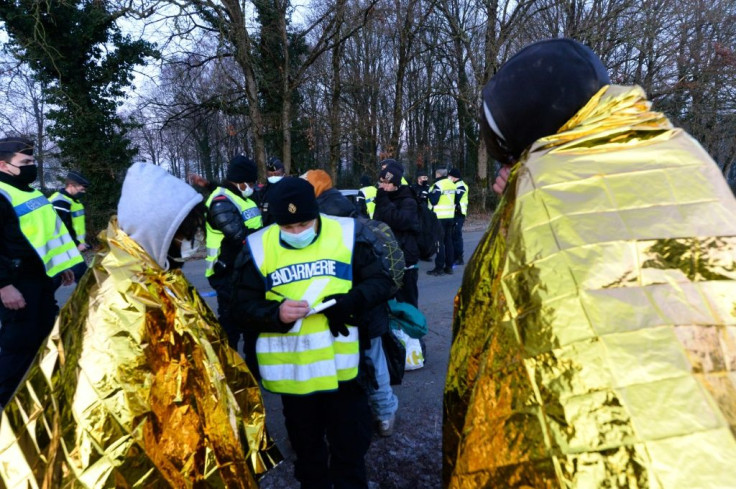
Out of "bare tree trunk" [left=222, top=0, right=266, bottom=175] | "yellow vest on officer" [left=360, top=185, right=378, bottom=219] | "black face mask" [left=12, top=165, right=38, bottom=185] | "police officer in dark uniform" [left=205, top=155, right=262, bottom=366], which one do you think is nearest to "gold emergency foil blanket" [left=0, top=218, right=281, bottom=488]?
"police officer in dark uniform" [left=205, top=155, right=262, bottom=366]

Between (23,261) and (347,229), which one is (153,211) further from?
(23,261)

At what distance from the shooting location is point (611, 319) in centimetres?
79

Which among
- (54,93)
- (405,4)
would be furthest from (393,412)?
(405,4)

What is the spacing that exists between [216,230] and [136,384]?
3186 mm

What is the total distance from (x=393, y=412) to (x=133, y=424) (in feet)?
7.61

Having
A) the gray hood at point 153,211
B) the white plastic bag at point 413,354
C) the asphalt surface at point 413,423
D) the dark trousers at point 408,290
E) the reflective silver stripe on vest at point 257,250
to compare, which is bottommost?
the asphalt surface at point 413,423

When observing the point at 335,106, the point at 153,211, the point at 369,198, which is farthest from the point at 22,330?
the point at 335,106

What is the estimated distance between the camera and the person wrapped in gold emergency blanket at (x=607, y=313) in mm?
715

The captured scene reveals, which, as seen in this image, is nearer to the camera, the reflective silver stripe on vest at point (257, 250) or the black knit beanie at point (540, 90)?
the black knit beanie at point (540, 90)

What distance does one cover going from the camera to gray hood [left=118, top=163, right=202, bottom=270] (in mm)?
1698

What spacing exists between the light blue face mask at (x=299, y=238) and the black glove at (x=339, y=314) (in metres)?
0.30

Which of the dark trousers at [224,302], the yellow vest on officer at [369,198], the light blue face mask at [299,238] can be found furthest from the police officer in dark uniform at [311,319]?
the yellow vest on officer at [369,198]

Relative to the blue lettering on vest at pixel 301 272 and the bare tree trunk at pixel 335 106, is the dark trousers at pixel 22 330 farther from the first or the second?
the bare tree trunk at pixel 335 106

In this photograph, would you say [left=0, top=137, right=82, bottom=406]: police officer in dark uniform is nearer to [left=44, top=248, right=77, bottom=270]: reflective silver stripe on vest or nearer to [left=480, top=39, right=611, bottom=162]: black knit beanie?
[left=44, top=248, right=77, bottom=270]: reflective silver stripe on vest
